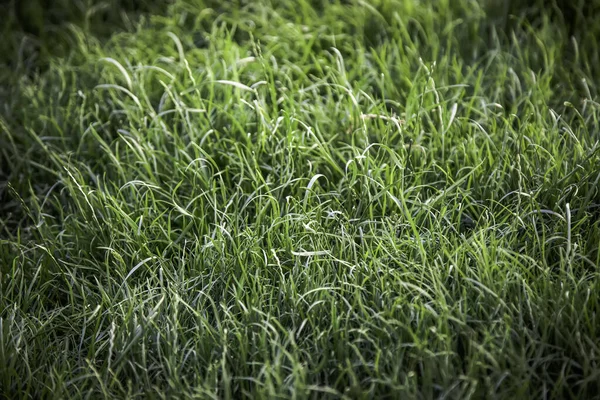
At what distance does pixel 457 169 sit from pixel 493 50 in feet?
Answer: 3.07

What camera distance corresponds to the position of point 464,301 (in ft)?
6.49

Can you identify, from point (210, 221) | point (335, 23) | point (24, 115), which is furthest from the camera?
point (335, 23)

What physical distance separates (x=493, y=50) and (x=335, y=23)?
0.77 meters

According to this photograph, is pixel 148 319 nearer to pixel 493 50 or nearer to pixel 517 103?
pixel 517 103

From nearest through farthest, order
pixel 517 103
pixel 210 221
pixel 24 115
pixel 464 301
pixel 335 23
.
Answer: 1. pixel 464 301
2. pixel 210 221
3. pixel 517 103
4. pixel 24 115
5. pixel 335 23

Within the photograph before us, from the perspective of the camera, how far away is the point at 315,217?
2.29 metres

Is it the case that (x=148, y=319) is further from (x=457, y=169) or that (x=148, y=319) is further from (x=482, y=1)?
(x=482, y=1)

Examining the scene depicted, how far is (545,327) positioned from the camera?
1854 mm

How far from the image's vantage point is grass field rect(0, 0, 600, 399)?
1.89 m

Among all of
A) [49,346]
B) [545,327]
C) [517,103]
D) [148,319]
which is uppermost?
[517,103]

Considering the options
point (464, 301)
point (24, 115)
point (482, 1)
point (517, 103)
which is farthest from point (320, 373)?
point (482, 1)

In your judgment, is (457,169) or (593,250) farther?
(457,169)

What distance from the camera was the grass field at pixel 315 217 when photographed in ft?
6.21

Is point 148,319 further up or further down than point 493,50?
further down
